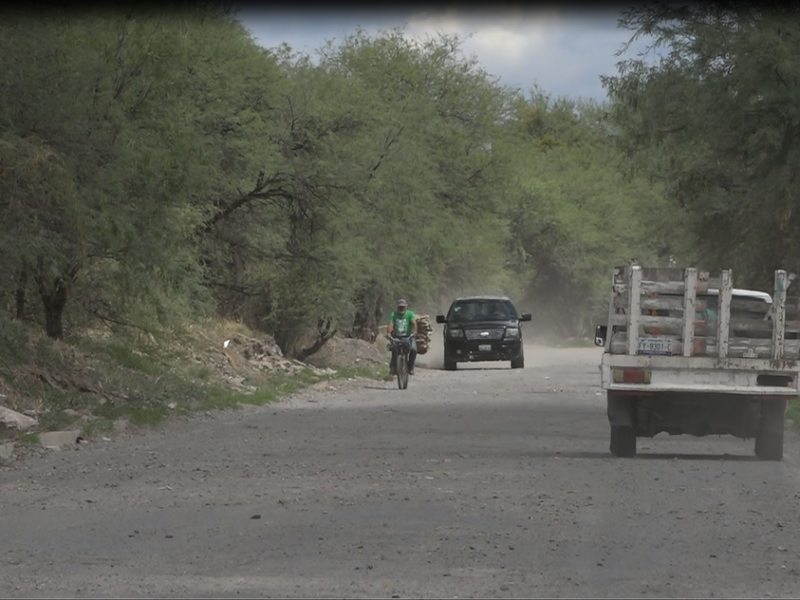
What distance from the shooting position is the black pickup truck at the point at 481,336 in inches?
1571

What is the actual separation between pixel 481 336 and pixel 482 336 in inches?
1.1

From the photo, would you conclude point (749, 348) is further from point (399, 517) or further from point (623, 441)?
point (399, 517)

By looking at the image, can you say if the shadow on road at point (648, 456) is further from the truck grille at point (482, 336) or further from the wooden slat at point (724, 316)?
the truck grille at point (482, 336)

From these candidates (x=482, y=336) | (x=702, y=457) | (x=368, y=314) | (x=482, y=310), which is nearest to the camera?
(x=702, y=457)

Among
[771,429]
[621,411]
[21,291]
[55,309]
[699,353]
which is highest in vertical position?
[21,291]

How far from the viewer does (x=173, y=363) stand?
27.0 meters

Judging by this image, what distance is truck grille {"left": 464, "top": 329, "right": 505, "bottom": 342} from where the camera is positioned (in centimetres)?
3991

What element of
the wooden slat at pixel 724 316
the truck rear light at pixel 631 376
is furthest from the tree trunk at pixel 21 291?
the wooden slat at pixel 724 316

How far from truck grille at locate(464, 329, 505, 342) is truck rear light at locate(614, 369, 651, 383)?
81.0 feet

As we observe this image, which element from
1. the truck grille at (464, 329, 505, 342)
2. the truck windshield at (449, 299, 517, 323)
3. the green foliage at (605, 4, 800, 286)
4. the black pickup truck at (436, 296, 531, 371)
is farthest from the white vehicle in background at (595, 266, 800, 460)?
the truck windshield at (449, 299, 517, 323)

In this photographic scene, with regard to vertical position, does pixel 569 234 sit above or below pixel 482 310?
above

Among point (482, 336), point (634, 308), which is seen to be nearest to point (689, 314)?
point (634, 308)

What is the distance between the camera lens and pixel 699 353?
15156mm

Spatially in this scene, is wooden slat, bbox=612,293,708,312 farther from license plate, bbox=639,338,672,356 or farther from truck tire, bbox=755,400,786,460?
truck tire, bbox=755,400,786,460
